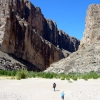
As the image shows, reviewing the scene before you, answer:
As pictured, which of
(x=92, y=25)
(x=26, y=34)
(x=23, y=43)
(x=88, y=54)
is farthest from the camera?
(x=26, y=34)

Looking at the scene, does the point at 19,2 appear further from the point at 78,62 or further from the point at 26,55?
the point at 78,62

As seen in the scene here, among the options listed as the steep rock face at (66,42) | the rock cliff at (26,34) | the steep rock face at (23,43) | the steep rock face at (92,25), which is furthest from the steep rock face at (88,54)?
the steep rock face at (66,42)

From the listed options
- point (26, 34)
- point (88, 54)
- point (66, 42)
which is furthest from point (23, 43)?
point (66, 42)

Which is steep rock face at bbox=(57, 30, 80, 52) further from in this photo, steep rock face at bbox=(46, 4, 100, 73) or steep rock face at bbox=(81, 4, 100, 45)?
steep rock face at bbox=(46, 4, 100, 73)

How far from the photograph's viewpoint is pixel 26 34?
91000mm

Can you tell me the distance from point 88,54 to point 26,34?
38.6m

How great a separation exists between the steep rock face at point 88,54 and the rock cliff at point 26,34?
22.9 meters

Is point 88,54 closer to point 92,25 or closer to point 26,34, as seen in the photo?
point 92,25

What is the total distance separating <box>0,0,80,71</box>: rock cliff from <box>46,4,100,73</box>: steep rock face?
902 inches

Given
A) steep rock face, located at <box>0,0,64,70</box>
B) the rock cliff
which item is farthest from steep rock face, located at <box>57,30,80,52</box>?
steep rock face, located at <box>0,0,64,70</box>

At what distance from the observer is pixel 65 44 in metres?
155

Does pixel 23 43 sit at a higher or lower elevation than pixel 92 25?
lower

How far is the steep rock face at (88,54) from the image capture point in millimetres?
54175
